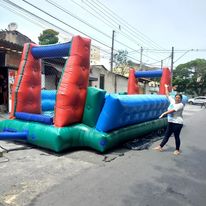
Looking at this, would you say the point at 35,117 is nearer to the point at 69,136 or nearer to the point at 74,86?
the point at 69,136

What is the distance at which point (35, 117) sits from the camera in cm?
678

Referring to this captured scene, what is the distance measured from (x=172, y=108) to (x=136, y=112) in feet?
3.79

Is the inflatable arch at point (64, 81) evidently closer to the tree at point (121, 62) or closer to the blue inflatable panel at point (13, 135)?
the blue inflatable panel at point (13, 135)

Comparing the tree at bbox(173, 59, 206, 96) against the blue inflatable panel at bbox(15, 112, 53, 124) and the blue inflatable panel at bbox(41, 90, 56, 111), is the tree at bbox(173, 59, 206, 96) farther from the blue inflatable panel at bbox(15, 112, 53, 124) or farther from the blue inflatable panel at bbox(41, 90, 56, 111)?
the blue inflatable panel at bbox(15, 112, 53, 124)

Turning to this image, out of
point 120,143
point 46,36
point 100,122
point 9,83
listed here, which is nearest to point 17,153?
point 100,122

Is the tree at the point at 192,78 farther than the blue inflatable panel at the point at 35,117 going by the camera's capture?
Yes

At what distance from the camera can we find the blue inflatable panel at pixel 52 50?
6973 millimetres

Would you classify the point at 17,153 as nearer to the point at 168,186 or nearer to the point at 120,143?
the point at 120,143

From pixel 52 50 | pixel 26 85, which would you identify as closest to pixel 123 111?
pixel 52 50

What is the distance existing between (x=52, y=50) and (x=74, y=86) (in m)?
1.45

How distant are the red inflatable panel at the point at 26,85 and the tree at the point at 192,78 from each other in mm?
42756

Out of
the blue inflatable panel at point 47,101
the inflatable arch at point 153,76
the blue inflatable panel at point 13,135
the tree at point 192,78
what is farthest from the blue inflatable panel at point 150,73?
the tree at point 192,78

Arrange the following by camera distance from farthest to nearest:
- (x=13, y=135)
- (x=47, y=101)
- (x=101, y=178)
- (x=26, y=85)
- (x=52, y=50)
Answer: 1. (x=47, y=101)
2. (x=26, y=85)
3. (x=52, y=50)
4. (x=13, y=135)
5. (x=101, y=178)

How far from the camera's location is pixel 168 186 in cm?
436
